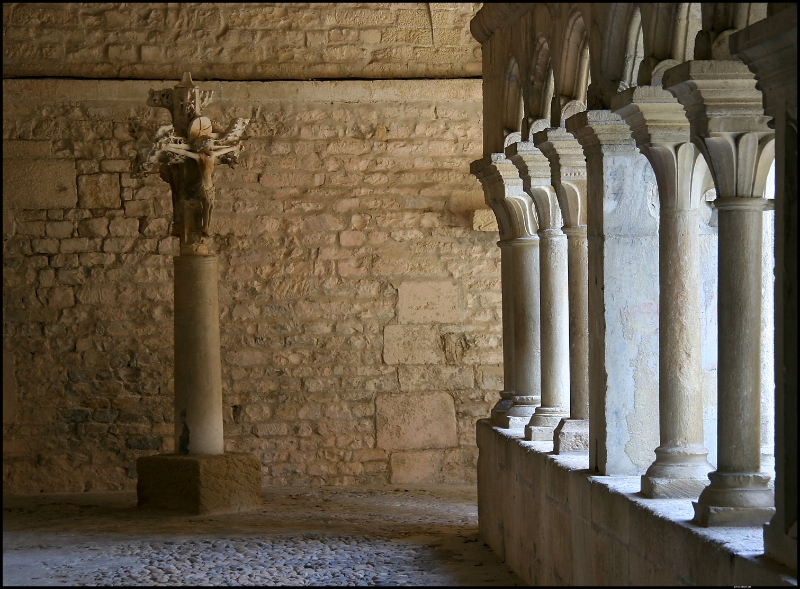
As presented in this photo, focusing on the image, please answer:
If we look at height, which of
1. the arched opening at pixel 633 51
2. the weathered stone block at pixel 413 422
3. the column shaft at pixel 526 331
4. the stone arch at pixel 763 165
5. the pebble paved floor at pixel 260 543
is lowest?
the pebble paved floor at pixel 260 543

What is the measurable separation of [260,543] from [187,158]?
8.54ft

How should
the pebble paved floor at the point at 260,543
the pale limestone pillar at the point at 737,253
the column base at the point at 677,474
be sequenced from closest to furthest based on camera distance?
1. the pale limestone pillar at the point at 737,253
2. the column base at the point at 677,474
3. the pebble paved floor at the point at 260,543

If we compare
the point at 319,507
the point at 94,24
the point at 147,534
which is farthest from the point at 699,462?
the point at 94,24

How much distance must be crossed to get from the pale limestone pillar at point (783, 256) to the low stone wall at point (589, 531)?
0.39 ft

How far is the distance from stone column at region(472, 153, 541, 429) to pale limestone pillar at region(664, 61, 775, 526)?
261cm

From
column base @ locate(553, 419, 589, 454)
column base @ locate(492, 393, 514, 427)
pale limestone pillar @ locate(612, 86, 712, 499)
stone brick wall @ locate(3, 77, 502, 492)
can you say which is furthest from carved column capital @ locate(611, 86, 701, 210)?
stone brick wall @ locate(3, 77, 502, 492)

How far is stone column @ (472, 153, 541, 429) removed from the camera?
576cm

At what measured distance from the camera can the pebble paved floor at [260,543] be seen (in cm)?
489

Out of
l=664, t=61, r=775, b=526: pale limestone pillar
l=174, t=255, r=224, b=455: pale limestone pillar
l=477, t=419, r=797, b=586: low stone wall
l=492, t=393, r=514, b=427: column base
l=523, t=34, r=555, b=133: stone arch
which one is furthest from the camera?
l=174, t=255, r=224, b=455: pale limestone pillar

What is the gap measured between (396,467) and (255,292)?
5.61 ft

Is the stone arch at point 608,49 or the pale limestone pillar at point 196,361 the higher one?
the stone arch at point 608,49

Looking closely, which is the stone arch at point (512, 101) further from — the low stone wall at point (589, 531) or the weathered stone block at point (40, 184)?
the weathered stone block at point (40, 184)

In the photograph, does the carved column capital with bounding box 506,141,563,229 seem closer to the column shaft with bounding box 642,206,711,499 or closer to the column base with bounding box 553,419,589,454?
the column base with bounding box 553,419,589,454

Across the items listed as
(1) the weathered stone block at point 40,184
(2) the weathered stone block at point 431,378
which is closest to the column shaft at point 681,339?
(2) the weathered stone block at point 431,378
